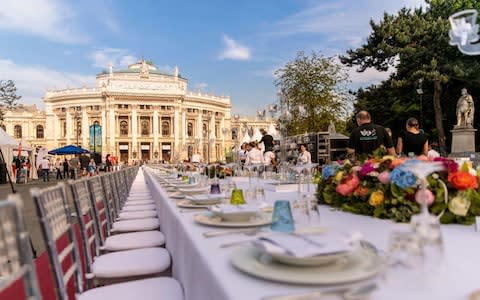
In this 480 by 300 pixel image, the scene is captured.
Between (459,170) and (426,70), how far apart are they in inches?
823

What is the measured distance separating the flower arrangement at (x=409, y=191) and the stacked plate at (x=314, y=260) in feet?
2.17

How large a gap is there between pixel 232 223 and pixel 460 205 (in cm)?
100

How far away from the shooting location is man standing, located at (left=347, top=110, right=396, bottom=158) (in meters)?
5.68

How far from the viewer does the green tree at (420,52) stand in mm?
20047

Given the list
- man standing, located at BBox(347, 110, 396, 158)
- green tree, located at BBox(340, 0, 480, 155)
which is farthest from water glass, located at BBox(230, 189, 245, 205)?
green tree, located at BBox(340, 0, 480, 155)

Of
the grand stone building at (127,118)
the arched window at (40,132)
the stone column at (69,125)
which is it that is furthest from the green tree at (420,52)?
the arched window at (40,132)

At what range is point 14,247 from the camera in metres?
1.13

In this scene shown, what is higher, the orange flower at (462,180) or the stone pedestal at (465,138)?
the stone pedestal at (465,138)

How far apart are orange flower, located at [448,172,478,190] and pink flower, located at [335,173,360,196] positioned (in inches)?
18.7

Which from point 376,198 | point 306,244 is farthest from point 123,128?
point 306,244

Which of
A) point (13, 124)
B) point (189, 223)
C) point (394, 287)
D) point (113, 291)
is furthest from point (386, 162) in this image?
point (13, 124)

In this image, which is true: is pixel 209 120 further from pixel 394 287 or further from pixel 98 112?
pixel 394 287

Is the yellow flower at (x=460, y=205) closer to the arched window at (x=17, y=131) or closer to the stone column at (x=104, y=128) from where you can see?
the stone column at (x=104, y=128)

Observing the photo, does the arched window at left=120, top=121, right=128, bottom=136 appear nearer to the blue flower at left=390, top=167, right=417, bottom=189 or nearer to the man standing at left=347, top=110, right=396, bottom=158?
the man standing at left=347, top=110, right=396, bottom=158
